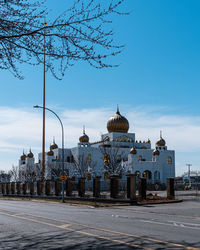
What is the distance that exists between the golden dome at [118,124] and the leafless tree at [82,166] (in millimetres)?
11489

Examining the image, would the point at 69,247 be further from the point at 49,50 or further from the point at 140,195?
the point at 140,195

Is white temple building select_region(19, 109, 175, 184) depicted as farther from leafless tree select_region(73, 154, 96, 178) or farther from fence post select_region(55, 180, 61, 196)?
fence post select_region(55, 180, 61, 196)

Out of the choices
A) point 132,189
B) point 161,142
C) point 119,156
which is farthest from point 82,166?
point 132,189

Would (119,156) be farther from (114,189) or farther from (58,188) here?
(114,189)

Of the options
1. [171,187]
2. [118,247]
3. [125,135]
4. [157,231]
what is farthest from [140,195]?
[125,135]

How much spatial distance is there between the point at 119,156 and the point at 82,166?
12.5 m

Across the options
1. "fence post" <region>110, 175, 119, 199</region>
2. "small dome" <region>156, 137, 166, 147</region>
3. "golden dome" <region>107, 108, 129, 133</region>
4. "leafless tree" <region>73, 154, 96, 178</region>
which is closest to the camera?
"fence post" <region>110, 175, 119, 199</region>

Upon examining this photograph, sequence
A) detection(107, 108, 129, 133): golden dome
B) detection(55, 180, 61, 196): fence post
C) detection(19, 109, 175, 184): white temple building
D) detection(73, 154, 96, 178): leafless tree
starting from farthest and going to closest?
1. detection(107, 108, 129, 133): golden dome
2. detection(19, 109, 175, 184): white temple building
3. detection(73, 154, 96, 178): leafless tree
4. detection(55, 180, 61, 196): fence post

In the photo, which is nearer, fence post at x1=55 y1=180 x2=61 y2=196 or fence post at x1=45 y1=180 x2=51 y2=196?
fence post at x1=55 y1=180 x2=61 y2=196

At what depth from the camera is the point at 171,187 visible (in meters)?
33.1

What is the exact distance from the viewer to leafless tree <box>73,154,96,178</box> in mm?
75125

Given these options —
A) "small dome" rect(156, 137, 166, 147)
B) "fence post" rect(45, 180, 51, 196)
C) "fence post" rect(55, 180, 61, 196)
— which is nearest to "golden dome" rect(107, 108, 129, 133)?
"small dome" rect(156, 137, 166, 147)

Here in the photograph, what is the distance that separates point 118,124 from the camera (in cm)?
9238

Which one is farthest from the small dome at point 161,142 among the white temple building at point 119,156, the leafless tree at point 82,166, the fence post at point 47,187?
the fence post at point 47,187
